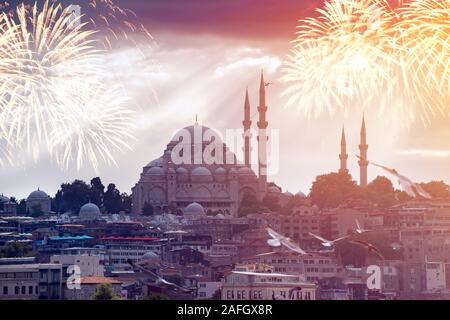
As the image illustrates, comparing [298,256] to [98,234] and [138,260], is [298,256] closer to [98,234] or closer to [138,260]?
[138,260]

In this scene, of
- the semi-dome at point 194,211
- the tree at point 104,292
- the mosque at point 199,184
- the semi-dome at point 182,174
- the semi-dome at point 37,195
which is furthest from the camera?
the semi-dome at point 182,174

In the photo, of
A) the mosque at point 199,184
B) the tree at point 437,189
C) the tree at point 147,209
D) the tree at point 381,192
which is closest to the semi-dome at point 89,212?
the tree at point 147,209

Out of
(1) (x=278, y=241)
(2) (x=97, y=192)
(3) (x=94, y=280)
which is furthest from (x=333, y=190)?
(1) (x=278, y=241)

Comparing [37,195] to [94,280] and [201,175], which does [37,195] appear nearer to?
[201,175]

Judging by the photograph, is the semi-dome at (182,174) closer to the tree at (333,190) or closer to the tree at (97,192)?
the tree at (97,192)

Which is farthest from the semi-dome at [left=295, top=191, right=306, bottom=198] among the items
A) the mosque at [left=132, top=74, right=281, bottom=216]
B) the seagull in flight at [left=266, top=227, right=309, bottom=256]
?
the seagull in flight at [left=266, top=227, right=309, bottom=256]

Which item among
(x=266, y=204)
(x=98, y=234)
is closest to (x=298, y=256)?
(x=98, y=234)
